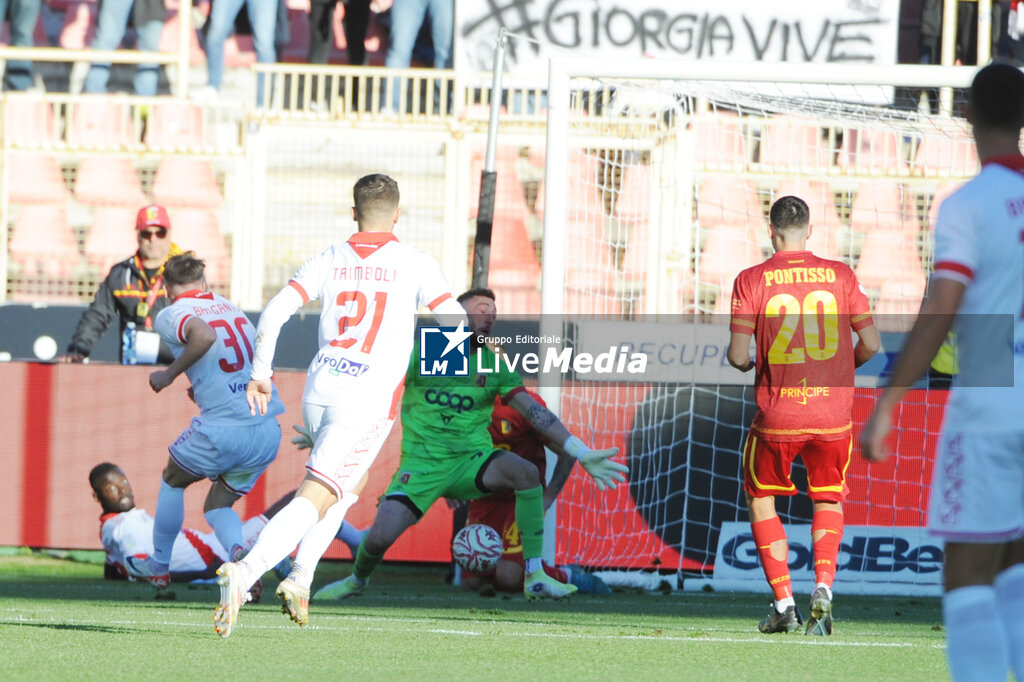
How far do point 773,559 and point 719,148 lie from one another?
6559mm

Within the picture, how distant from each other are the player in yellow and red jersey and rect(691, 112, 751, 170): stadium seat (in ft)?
17.0

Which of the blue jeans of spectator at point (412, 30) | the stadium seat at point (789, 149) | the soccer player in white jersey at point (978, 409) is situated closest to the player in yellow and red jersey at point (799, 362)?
the soccer player in white jersey at point (978, 409)

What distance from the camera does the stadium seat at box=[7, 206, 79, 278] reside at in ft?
48.5

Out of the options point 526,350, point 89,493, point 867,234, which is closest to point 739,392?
point 526,350

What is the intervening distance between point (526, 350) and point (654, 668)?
217 inches

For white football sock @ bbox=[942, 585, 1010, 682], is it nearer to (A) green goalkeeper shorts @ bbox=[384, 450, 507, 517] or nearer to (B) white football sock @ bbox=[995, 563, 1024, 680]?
(B) white football sock @ bbox=[995, 563, 1024, 680]

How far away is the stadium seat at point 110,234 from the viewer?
588 inches

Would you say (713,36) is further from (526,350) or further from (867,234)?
(526,350)

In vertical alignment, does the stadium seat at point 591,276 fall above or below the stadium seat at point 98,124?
below

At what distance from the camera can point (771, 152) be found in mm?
13727

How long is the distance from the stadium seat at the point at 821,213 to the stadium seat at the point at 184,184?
633 cm

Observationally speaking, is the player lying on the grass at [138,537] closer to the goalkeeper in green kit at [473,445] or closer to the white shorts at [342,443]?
the goalkeeper in green kit at [473,445]

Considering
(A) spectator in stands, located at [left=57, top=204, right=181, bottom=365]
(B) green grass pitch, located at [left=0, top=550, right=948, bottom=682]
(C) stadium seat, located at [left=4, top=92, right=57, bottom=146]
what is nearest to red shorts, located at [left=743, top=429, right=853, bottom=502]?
(B) green grass pitch, located at [left=0, top=550, right=948, bottom=682]

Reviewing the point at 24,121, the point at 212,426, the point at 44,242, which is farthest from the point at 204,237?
the point at 212,426
